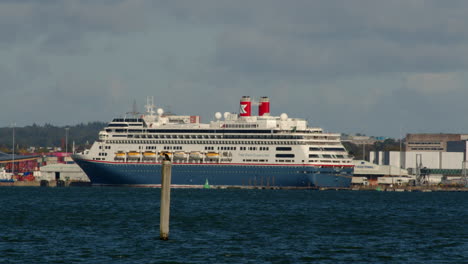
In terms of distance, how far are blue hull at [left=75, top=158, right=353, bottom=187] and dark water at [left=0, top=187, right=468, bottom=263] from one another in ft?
169

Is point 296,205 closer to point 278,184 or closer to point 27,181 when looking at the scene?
point 278,184

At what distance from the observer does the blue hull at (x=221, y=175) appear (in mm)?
145000

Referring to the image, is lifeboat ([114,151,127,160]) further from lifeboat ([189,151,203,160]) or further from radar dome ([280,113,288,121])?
radar dome ([280,113,288,121])

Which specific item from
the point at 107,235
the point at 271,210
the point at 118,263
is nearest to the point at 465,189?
the point at 271,210

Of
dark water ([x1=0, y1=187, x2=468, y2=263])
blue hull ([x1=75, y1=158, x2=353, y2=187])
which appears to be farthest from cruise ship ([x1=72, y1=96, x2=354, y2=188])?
dark water ([x1=0, y1=187, x2=468, y2=263])

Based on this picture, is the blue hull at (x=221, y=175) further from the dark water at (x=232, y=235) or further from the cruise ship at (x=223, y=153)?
the dark water at (x=232, y=235)

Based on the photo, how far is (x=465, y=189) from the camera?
→ 173m

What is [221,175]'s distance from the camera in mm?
148000

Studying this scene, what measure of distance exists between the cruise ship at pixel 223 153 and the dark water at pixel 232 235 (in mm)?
52306

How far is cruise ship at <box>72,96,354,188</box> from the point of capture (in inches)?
5738

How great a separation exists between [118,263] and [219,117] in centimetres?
11135

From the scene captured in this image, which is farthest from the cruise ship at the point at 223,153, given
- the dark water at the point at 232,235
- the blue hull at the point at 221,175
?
the dark water at the point at 232,235

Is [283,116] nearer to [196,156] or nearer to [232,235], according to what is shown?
[196,156]

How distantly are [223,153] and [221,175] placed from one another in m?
3.66
